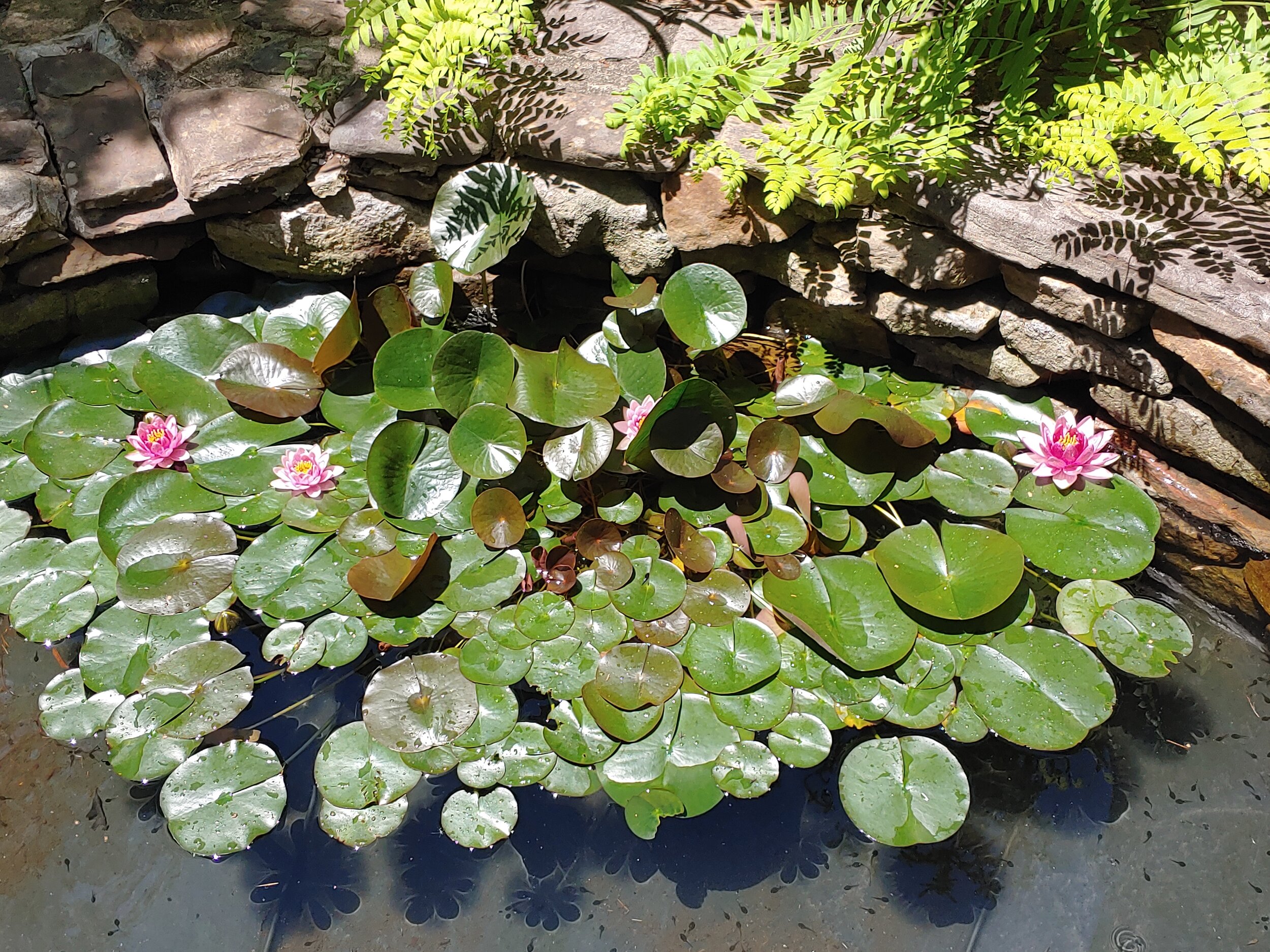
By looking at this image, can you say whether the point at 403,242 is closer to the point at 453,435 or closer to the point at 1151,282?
the point at 453,435

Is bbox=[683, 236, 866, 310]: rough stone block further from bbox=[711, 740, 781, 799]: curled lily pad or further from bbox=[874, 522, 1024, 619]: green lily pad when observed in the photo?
bbox=[711, 740, 781, 799]: curled lily pad

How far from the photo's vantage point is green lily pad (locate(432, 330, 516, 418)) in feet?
7.36

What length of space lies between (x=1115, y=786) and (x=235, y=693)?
7.14 ft

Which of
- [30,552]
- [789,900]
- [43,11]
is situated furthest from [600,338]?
[43,11]

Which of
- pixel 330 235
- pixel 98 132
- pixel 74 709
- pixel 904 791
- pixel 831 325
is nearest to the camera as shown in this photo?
pixel 904 791

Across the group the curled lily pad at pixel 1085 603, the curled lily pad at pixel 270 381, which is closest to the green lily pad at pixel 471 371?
the curled lily pad at pixel 270 381

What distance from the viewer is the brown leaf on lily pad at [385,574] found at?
81.1 inches

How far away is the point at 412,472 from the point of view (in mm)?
2301

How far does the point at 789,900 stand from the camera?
190 cm

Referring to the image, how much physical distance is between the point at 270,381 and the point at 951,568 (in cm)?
201

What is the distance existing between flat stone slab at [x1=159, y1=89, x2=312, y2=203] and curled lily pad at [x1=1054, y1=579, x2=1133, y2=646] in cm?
248

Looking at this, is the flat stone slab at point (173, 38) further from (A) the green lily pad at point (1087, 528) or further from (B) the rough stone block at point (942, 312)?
(A) the green lily pad at point (1087, 528)

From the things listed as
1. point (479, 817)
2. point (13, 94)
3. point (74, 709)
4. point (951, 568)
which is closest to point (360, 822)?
point (479, 817)

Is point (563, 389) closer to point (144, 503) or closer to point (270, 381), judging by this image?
point (270, 381)
